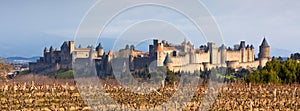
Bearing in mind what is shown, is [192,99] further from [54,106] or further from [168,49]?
[168,49]

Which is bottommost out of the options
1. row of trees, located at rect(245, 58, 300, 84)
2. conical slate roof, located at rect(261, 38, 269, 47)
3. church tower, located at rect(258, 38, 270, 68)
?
row of trees, located at rect(245, 58, 300, 84)

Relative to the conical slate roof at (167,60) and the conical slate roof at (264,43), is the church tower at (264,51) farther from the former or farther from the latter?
the conical slate roof at (167,60)

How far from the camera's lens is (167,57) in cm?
6216

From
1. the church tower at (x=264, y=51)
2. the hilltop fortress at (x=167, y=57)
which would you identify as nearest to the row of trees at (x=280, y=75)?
the hilltop fortress at (x=167, y=57)

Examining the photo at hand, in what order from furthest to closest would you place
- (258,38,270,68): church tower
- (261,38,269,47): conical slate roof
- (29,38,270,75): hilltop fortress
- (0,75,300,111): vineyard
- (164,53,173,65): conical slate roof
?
(261,38,269,47): conical slate roof → (258,38,270,68): church tower → (164,53,173,65): conical slate roof → (29,38,270,75): hilltop fortress → (0,75,300,111): vineyard

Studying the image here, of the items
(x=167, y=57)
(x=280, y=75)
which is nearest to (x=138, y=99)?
(x=280, y=75)

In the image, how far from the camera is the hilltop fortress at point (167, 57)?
2339 inches

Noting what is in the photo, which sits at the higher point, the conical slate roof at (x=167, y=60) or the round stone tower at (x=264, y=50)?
the round stone tower at (x=264, y=50)

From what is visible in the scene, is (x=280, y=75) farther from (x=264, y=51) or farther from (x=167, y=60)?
(x=264, y=51)

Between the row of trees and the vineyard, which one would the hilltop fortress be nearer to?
the row of trees

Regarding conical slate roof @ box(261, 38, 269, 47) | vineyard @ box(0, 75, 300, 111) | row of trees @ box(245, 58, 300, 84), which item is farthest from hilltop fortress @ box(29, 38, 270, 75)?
vineyard @ box(0, 75, 300, 111)

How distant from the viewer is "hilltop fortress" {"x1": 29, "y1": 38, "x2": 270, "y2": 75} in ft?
195

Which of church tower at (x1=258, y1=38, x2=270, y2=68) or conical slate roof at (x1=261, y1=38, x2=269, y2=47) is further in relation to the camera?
conical slate roof at (x1=261, y1=38, x2=269, y2=47)

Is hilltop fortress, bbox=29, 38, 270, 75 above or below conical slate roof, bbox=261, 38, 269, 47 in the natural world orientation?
below
